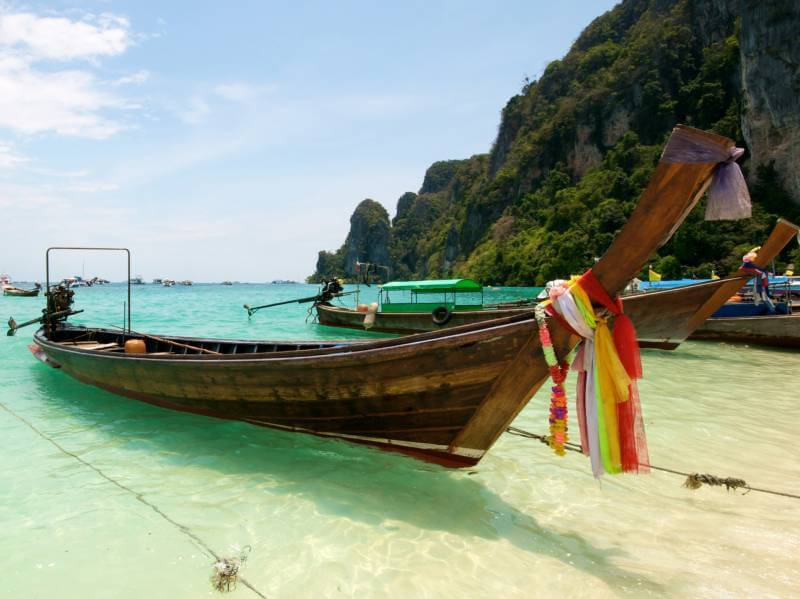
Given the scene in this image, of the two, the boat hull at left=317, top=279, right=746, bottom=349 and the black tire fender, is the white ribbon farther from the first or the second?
the black tire fender

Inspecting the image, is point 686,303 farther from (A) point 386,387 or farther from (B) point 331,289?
(B) point 331,289

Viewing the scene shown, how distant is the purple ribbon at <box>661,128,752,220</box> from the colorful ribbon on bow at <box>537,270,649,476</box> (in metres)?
0.80

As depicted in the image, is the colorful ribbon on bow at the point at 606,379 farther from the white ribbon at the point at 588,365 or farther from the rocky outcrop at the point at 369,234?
the rocky outcrop at the point at 369,234

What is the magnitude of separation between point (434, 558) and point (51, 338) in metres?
12.1

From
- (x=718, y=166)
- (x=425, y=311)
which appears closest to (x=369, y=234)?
(x=425, y=311)

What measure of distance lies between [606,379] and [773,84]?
48146mm

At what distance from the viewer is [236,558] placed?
3482 mm

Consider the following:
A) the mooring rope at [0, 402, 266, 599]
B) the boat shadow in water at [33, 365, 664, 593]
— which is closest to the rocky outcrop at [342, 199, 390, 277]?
the boat shadow in water at [33, 365, 664, 593]

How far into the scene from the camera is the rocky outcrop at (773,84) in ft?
121

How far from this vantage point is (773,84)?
125ft

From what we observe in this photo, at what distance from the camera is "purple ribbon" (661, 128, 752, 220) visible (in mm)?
2512

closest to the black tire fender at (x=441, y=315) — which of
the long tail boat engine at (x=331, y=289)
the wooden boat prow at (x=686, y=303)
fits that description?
the long tail boat engine at (x=331, y=289)

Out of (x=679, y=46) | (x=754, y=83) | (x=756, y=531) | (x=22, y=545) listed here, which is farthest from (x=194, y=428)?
(x=679, y=46)

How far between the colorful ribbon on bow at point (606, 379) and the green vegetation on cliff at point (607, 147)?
40446 mm
